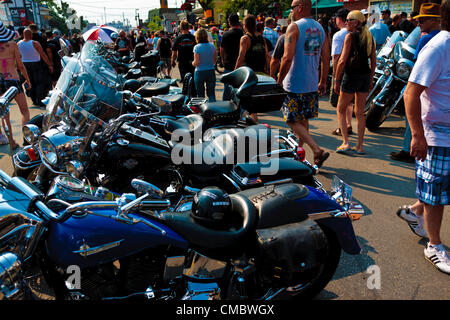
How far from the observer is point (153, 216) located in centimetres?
191

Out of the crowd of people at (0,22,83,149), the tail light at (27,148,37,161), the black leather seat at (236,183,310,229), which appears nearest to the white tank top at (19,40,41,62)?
the crowd of people at (0,22,83,149)

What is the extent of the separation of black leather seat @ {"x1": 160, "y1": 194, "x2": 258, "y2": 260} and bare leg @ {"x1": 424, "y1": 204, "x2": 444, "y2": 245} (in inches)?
62.6

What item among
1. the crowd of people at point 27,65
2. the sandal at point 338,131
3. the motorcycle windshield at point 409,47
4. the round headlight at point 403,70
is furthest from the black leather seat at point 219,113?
the motorcycle windshield at point 409,47

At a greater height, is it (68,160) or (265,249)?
(68,160)

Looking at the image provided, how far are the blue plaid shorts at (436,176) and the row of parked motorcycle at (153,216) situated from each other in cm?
65

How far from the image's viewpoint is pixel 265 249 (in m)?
1.87

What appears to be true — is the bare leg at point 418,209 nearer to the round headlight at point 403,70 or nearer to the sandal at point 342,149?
the sandal at point 342,149

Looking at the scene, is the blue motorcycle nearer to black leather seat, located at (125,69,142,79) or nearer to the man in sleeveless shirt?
the man in sleeveless shirt

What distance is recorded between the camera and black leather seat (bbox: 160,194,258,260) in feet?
6.16

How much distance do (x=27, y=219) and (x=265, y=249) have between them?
1.15 m

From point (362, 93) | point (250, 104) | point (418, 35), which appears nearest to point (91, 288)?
point (250, 104)

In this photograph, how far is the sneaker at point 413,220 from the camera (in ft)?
10.2

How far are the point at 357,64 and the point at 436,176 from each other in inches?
106
